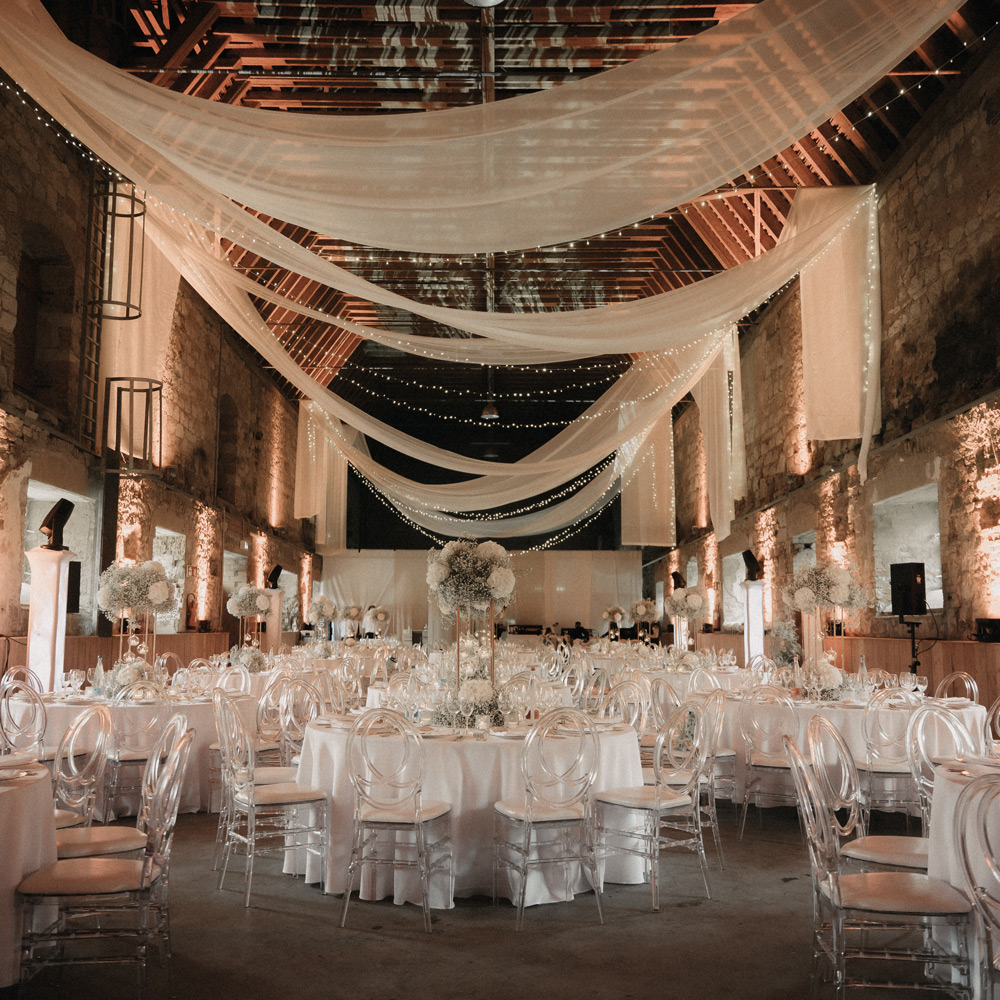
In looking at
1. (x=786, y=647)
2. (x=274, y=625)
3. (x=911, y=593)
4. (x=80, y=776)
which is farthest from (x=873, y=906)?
(x=274, y=625)

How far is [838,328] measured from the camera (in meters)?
8.98

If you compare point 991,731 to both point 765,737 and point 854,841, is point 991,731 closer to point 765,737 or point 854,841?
point 765,737

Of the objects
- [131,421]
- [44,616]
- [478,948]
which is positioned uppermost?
[131,421]

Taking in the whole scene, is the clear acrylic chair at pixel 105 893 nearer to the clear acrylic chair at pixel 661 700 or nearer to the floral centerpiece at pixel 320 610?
the clear acrylic chair at pixel 661 700

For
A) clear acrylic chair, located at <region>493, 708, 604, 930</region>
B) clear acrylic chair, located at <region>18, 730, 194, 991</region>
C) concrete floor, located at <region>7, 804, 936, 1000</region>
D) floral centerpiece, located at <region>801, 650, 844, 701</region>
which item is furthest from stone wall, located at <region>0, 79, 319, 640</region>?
floral centerpiece, located at <region>801, 650, 844, 701</region>

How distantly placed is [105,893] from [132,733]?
328cm

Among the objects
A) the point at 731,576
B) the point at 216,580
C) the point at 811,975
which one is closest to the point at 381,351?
the point at 216,580

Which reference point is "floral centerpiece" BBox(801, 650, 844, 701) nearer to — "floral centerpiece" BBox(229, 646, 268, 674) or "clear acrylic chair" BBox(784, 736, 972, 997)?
"clear acrylic chair" BBox(784, 736, 972, 997)

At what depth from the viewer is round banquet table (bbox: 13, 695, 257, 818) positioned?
19.7 ft

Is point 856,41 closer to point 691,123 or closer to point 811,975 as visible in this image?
point 691,123

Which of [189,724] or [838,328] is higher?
[838,328]

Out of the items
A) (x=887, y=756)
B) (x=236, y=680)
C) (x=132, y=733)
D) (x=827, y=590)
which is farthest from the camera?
→ (x=236, y=680)

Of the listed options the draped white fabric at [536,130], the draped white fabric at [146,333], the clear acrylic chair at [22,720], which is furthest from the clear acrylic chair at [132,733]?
the draped white fabric at [536,130]

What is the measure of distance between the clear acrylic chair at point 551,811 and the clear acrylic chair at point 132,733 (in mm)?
2807
